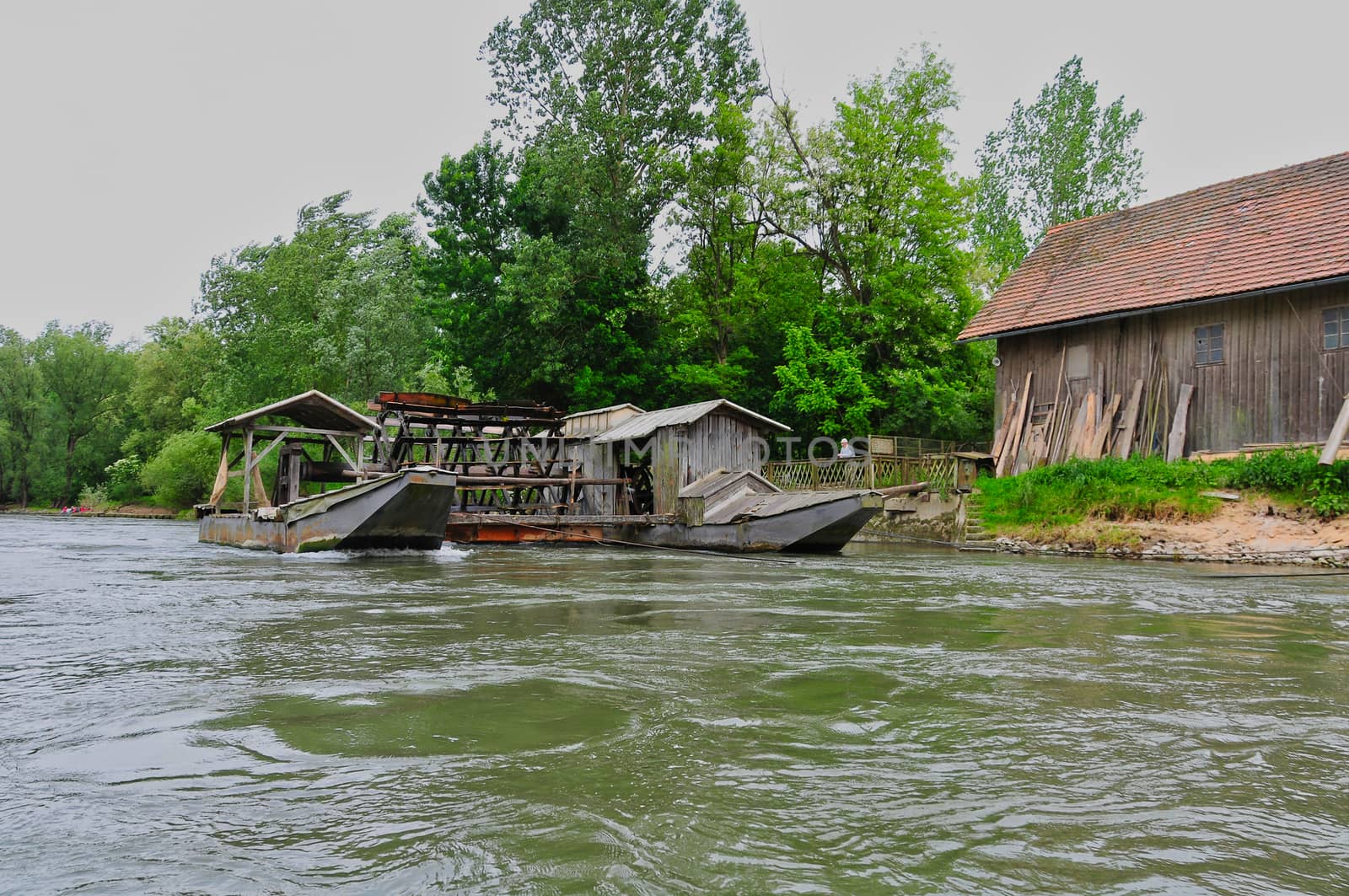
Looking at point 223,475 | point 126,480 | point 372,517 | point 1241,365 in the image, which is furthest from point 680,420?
point 126,480

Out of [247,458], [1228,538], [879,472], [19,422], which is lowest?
[1228,538]

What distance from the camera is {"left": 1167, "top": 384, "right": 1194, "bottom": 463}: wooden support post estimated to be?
19797mm

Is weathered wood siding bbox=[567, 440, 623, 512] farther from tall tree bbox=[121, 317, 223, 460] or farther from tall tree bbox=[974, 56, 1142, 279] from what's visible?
tall tree bbox=[121, 317, 223, 460]

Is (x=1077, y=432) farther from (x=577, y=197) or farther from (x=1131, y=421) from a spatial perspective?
(x=577, y=197)

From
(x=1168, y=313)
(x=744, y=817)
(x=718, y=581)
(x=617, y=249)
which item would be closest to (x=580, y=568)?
(x=718, y=581)

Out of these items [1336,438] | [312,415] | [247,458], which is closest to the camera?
[1336,438]

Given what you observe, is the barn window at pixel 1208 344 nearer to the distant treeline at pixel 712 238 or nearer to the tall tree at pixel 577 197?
the distant treeline at pixel 712 238

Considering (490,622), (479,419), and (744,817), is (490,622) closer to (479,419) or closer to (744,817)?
(744,817)

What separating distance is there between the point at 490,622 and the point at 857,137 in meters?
25.8

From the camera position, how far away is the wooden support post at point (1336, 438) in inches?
613

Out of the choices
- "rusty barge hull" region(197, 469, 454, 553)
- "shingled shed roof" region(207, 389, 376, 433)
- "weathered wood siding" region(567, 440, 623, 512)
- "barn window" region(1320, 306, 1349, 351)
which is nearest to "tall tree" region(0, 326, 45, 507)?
"shingled shed roof" region(207, 389, 376, 433)

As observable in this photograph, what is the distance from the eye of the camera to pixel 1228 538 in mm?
16297

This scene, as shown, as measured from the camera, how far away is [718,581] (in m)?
12.0

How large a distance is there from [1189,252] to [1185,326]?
75.8 inches
